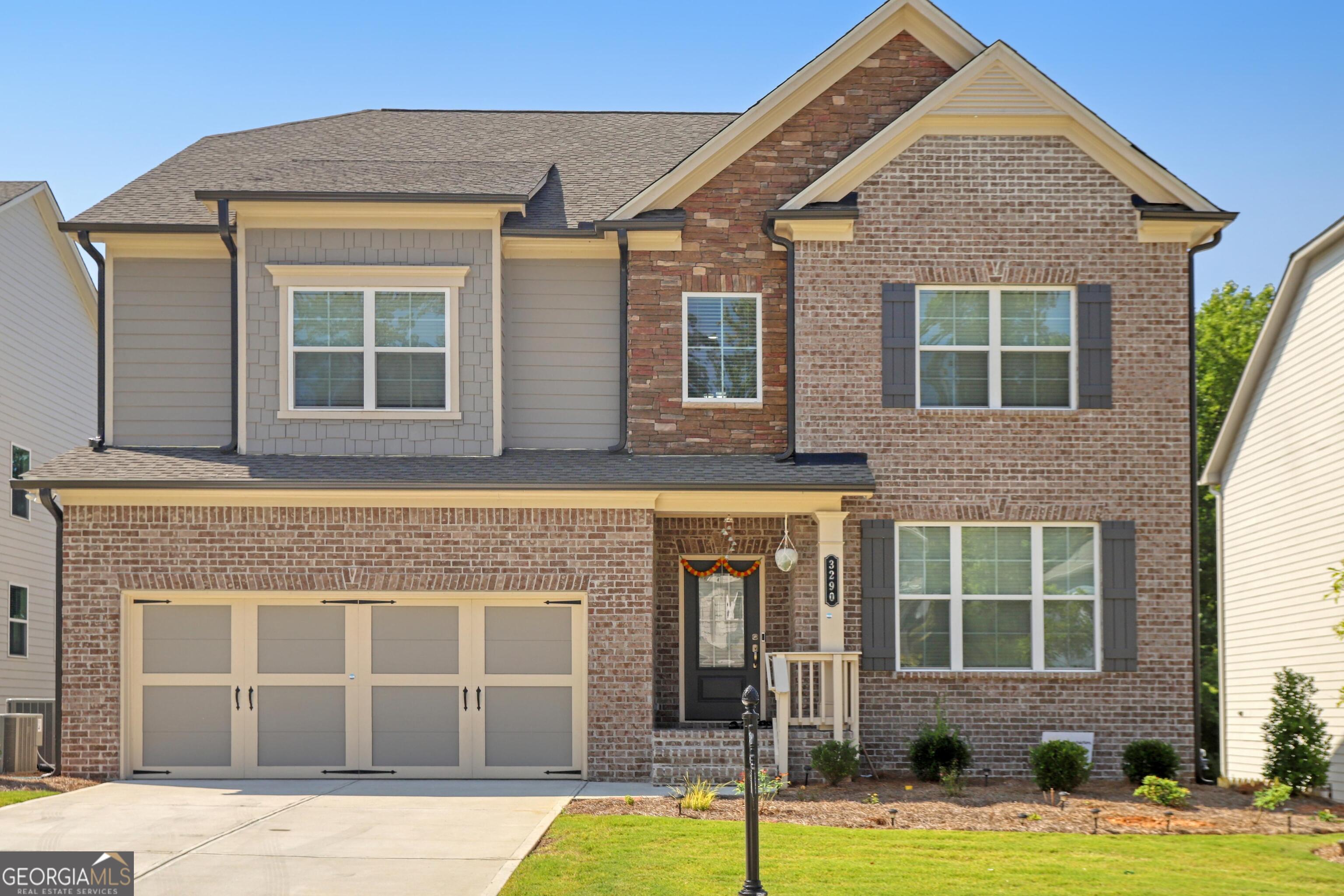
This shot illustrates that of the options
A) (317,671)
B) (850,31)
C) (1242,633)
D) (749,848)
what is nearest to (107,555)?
(317,671)

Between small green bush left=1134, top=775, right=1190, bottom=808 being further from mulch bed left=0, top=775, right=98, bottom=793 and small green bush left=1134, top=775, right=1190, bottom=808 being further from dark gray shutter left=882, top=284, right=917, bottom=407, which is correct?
mulch bed left=0, top=775, right=98, bottom=793

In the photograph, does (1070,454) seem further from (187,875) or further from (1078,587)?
(187,875)

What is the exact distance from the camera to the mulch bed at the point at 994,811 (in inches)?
470

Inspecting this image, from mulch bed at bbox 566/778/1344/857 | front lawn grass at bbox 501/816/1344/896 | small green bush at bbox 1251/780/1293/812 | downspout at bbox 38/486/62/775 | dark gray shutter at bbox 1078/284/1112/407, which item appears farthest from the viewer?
dark gray shutter at bbox 1078/284/1112/407

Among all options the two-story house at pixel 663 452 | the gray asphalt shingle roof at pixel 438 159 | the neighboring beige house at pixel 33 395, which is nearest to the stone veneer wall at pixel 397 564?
the two-story house at pixel 663 452

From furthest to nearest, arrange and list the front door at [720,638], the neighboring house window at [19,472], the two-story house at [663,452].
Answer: the neighboring house window at [19,472] < the front door at [720,638] < the two-story house at [663,452]

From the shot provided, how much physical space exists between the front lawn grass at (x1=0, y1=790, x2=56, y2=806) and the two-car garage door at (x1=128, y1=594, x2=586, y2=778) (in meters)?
1.45

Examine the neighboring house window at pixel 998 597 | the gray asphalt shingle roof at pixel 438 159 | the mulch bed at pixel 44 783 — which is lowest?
the mulch bed at pixel 44 783

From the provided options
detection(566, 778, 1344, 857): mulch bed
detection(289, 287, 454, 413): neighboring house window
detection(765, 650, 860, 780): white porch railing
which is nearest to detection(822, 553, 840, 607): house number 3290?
detection(765, 650, 860, 780): white porch railing

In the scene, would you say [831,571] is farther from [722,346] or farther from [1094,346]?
[1094,346]

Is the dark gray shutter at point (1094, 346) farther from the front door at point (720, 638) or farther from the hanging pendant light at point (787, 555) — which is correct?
the front door at point (720, 638)

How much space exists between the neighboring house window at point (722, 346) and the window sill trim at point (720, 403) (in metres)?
0.02

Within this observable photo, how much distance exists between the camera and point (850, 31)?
16.8 metres

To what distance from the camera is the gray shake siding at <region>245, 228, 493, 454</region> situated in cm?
1599
